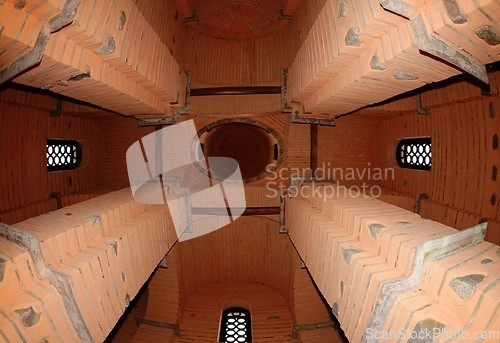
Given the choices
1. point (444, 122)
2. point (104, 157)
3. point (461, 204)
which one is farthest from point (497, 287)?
point (104, 157)

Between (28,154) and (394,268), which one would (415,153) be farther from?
(28,154)

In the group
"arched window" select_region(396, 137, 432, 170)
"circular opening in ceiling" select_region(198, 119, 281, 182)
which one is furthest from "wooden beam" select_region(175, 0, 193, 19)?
"arched window" select_region(396, 137, 432, 170)

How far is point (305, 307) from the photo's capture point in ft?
30.9

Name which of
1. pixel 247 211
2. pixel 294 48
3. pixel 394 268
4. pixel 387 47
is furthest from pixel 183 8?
pixel 394 268

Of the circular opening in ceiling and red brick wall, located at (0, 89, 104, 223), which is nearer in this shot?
red brick wall, located at (0, 89, 104, 223)

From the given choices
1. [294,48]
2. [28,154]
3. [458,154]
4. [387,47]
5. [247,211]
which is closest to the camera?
[387,47]

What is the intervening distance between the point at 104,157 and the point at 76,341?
7741 mm

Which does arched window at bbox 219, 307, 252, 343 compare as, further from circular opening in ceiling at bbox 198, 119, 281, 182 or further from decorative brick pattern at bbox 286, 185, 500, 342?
decorative brick pattern at bbox 286, 185, 500, 342

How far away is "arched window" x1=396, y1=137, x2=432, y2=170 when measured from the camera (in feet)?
26.2

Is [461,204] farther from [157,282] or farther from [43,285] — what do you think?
[157,282]

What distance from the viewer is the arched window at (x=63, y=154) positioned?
849cm

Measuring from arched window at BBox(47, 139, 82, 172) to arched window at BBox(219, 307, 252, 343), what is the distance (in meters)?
6.75

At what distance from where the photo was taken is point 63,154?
898 cm

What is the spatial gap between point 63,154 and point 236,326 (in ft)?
24.3
